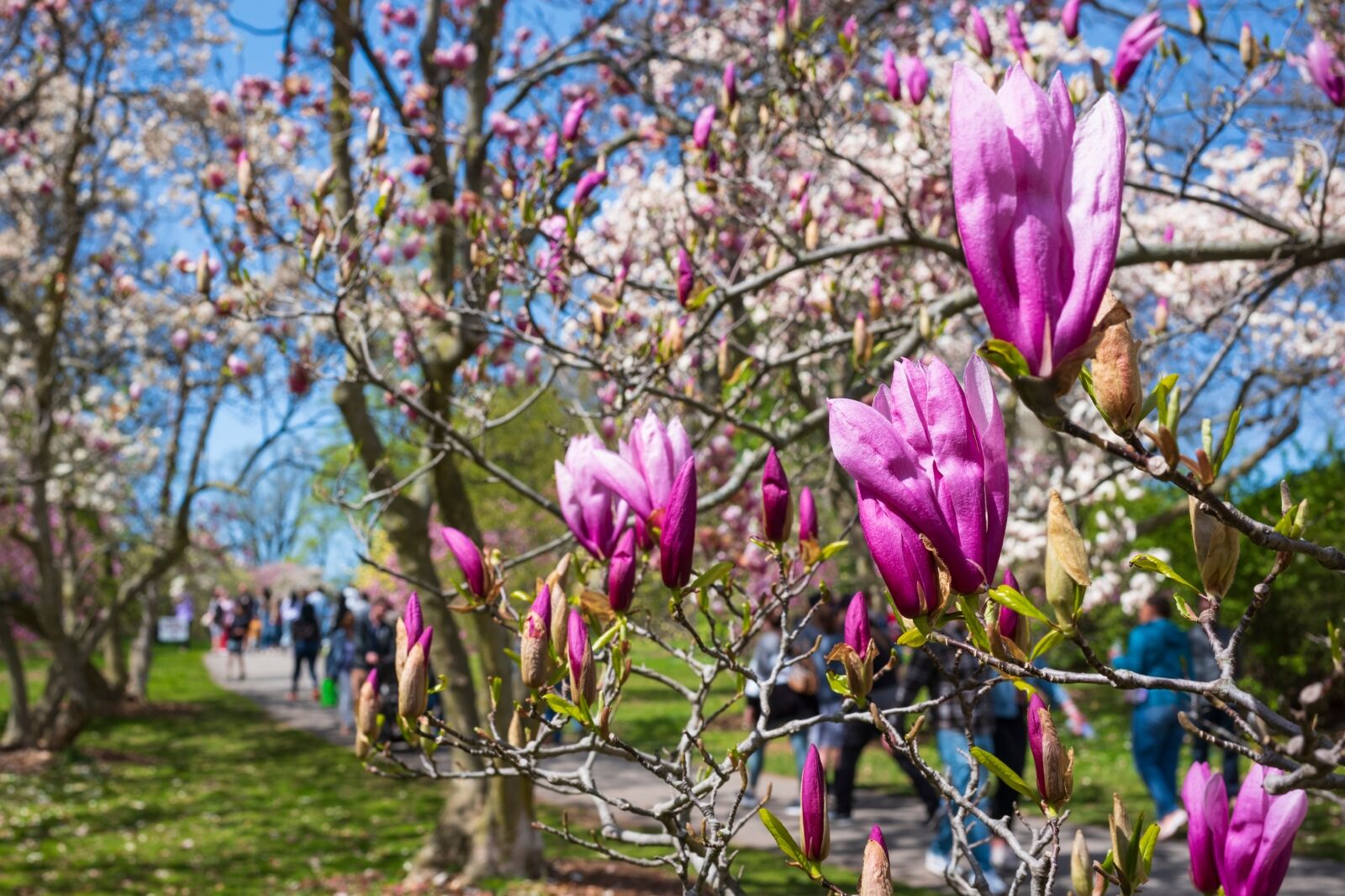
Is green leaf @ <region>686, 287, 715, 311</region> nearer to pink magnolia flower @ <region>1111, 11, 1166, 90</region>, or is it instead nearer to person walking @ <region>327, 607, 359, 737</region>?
pink magnolia flower @ <region>1111, 11, 1166, 90</region>

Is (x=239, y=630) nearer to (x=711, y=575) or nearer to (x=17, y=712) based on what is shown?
(x=17, y=712)

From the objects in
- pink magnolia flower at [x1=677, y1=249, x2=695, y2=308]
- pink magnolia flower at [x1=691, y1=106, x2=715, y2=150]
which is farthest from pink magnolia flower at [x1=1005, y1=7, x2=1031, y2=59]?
pink magnolia flower at [x1=677, y1=249, x2=695, y2=308]

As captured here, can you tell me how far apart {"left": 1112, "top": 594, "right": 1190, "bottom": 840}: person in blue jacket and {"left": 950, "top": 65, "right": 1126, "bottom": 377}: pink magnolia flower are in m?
6.17

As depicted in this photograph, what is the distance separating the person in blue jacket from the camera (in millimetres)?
6434

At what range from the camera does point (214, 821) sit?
868cm

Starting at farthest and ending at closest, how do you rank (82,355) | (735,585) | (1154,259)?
(82,355) < (1154,259) < (735,585)

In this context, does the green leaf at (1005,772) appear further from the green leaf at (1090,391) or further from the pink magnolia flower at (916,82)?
the pink magnolia flower at (916,82)

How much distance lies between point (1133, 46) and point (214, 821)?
27.9ft

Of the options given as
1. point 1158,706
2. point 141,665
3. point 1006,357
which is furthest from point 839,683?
point 141,665

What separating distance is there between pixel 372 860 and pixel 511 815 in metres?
1.56

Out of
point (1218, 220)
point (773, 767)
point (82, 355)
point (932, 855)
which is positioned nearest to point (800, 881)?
point (932, 855)

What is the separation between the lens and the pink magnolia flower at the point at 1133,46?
2816 millimetres

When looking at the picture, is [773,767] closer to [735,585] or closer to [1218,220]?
[1218,220]

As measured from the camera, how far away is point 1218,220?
12547 mm
